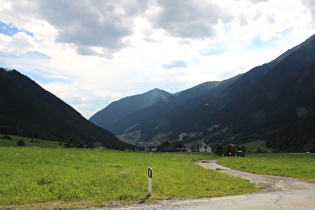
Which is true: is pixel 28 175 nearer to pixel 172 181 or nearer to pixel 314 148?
pixel 172 181

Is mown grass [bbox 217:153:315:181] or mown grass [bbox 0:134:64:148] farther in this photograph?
mown grass [bbox 0:134:64:148]

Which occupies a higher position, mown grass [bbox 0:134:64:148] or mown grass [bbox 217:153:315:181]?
mown grass [bbox 0:134:64:148]

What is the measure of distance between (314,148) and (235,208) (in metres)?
161

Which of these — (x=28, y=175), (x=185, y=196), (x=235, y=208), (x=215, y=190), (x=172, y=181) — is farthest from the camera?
(x=172, y=181)

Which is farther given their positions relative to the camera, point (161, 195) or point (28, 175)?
point (28, 175)

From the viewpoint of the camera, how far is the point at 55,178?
1731 cm

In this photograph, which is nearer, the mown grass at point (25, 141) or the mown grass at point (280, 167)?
the mown grass at point (280, 167)

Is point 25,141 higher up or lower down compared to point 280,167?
higher up

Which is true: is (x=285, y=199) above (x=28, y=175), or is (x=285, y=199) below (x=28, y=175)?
below

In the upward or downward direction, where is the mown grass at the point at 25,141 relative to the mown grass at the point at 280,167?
upward

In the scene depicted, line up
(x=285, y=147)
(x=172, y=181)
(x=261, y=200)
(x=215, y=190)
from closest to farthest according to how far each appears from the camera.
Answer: (x=261, y=200) < (x=215, y=190) < (x=172, y=181) < (x=285, y=147)

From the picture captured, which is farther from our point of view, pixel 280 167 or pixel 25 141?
pixel 25 141

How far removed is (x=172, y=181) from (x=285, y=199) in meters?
7.77

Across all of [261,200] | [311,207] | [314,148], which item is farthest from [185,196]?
[314,148]
